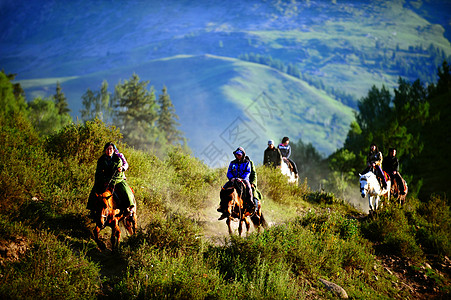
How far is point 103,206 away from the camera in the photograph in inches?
319

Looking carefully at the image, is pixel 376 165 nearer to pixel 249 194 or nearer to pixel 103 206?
pixel 249 194

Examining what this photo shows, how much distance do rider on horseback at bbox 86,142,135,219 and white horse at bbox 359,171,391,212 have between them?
347 inches

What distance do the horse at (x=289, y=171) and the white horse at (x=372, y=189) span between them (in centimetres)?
409

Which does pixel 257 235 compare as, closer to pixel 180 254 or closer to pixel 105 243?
pixel 180 254

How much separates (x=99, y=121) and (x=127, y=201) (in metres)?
5.33

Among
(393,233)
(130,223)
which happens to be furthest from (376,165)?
(130,223)

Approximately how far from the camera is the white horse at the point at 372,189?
44.0ft

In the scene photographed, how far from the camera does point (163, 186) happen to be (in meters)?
12.3

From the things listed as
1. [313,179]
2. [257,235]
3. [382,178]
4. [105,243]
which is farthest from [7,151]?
[313,179]

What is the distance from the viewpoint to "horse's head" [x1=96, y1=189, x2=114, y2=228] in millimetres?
8062

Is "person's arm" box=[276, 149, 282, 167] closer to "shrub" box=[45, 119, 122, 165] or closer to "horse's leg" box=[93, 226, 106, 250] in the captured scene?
"shrub" box=[45, 119, 122, 165]

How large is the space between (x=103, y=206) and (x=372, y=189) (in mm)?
10270

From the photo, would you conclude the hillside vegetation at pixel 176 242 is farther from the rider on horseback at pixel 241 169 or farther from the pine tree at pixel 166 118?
the pine tree at pixel 166 118

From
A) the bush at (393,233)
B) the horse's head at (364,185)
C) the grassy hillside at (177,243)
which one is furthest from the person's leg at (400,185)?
the horse's head at (364,185)
